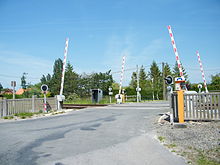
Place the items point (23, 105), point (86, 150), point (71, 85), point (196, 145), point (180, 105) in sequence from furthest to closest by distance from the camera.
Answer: point (71, 85)
point (23, 105)
point (180, 105)
point (196, 145)
point (86, 150)

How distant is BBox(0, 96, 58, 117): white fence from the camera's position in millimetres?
14156

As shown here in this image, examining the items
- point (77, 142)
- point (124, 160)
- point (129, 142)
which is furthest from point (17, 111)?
point (124, 160)

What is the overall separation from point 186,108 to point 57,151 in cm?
623

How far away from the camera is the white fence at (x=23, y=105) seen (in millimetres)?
14156

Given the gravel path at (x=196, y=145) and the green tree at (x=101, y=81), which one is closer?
the gravel path at (x=196, y=145)

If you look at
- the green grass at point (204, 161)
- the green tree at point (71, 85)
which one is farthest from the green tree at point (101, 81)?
the green grass at point (204, 161)

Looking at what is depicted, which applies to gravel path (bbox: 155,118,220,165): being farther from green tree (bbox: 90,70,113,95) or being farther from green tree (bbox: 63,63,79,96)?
green tree (bbox: 63,63,79,96)

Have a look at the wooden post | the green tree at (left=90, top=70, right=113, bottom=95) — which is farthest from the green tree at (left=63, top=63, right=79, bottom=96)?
the wooden post

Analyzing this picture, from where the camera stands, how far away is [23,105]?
1560 centimetres

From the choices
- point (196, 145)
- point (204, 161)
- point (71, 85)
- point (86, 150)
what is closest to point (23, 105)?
point (86, 150)

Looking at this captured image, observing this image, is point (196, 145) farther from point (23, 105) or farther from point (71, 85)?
point (71, 85)

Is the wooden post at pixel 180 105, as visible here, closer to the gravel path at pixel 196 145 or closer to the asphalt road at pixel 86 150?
the gravel path at pixel 196 145

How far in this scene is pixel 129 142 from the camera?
19.9ft

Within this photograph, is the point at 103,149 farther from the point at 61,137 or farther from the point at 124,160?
the point at 61,137
